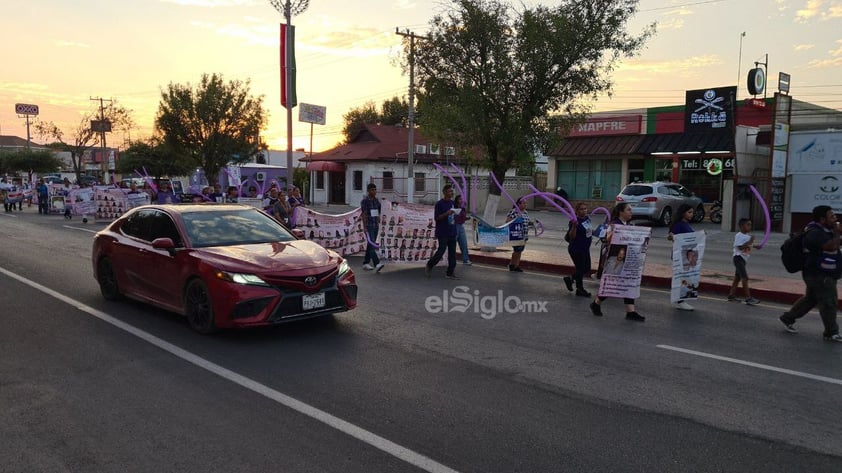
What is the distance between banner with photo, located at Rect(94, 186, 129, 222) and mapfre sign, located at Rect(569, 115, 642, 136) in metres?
22.0

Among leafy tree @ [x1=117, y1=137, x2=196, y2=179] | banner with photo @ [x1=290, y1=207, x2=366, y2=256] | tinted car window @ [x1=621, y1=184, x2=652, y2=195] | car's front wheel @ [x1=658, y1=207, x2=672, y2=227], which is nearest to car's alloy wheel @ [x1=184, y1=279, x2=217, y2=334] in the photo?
banner with photo @ [x1=290, y1=207, x2=366, y2=256]

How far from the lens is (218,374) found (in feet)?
18.3

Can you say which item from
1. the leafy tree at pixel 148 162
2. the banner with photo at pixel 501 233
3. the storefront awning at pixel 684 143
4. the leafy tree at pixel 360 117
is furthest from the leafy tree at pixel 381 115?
the banner with photo at pixel 501 233

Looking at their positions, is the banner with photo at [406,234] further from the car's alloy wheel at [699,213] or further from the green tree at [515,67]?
the car's alloy wheel at [699,213]

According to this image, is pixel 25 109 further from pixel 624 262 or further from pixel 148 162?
pixel 624 262

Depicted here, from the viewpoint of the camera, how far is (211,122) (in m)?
39.2

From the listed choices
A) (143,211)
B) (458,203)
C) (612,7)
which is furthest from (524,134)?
(143,211)

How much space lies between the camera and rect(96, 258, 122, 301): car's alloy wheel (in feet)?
28.2

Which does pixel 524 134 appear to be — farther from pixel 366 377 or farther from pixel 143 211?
pixel 366 377

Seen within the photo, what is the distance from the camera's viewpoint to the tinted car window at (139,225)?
317 inches

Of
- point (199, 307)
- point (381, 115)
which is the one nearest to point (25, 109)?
point (381, 115)

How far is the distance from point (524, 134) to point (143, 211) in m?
12.4

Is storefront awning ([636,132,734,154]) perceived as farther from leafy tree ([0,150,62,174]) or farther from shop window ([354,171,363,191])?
leafy tree ([0,150,62,174])

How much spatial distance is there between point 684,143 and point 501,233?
2038cm
